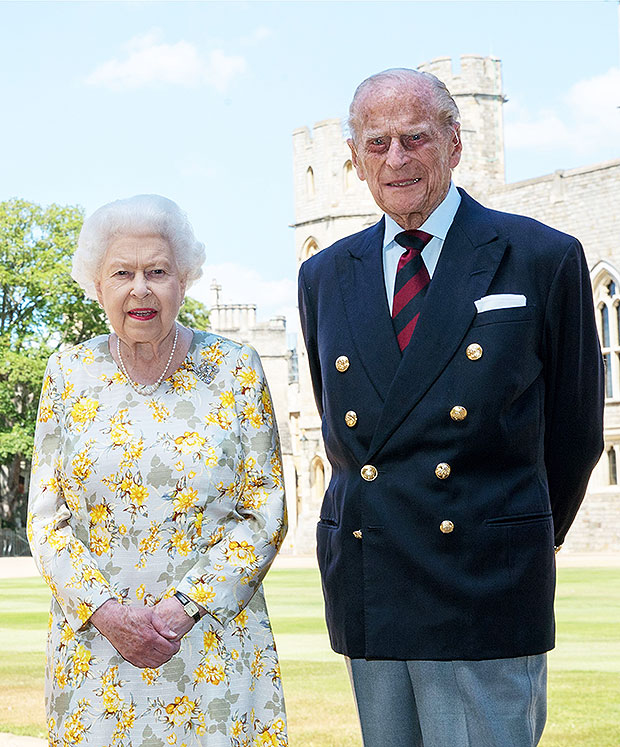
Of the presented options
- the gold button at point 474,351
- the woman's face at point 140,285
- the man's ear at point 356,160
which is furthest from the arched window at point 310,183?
the gold button at point 474,351

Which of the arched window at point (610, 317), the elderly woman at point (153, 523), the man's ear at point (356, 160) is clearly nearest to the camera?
the man's ear at point (356, 160)

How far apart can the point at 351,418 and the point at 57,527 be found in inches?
37.4

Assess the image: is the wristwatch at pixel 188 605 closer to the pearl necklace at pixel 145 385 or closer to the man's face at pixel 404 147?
the pearl necklace at pixel 145 385

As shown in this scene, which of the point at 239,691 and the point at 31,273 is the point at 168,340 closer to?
the point at 239,691

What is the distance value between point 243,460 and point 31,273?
3541cm

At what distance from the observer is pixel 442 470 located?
2861 mm

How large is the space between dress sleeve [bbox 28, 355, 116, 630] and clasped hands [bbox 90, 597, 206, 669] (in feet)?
0.14

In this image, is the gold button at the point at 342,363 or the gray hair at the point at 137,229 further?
the gray hair at the point at 137,229

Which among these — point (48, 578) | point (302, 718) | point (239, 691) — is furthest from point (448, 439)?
point (302, 718)

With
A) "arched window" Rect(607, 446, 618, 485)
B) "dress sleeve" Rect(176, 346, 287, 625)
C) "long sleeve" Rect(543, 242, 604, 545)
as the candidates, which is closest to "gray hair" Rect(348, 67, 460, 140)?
"long sleeve" Rect(543, 242, 604, 545)

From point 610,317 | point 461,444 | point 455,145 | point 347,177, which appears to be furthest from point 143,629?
point 347,177

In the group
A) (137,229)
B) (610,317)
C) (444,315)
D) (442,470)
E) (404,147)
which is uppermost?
(610,317)

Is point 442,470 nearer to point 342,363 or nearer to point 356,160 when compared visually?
point 342,363

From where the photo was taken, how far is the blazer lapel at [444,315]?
2916 mm
